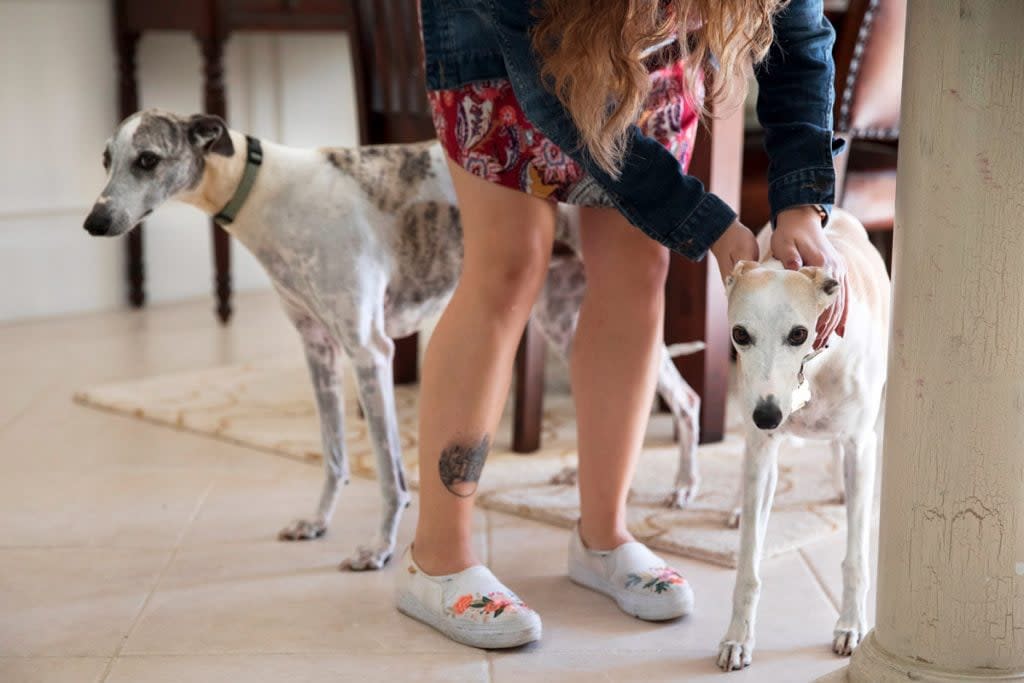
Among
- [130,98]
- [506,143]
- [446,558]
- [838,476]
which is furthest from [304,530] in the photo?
[130,98]

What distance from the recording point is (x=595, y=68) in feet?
4.19

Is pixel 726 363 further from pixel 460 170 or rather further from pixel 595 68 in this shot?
pixel 595 68

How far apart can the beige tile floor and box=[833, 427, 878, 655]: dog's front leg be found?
0.04 m

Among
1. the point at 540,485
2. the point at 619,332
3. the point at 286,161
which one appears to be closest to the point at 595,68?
the point at 619,332

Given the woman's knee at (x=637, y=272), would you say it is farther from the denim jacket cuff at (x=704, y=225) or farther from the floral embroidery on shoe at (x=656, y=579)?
the floral embroidery on shoe at (x=656, y=579)

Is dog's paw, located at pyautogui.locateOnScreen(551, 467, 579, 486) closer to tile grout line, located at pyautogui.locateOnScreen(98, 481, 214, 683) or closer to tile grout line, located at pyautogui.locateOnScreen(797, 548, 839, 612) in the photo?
tile grout line, located at pyautogui.locateOnScreen(797, 548, 839, 612)

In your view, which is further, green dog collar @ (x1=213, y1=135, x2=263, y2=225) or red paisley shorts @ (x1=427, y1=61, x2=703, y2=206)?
green dog collar @ (x1=213, y1=135, x2=263, y2=225)

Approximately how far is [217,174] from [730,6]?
2.47 feet

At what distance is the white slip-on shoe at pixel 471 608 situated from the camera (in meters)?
1.46

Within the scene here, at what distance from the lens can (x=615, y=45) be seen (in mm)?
1284

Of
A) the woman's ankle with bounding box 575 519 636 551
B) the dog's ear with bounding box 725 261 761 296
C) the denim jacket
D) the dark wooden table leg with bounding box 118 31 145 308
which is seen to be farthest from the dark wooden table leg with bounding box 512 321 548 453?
the dark wooden table leg with bounding box 118 31 145 308

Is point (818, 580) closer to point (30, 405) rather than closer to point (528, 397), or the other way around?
point (528, 397)

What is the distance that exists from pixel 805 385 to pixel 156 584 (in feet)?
2.92

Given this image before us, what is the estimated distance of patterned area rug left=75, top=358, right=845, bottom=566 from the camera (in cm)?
189
